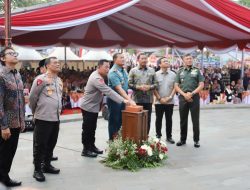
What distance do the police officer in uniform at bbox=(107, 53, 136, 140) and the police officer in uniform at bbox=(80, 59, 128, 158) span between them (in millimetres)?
148

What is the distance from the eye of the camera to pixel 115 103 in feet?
17.4

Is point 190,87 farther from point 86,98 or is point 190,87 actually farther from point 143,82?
point 86,98

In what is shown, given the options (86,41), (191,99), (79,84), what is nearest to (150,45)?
(86,41)

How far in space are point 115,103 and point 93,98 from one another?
380mm

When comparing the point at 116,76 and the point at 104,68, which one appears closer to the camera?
the point at 104,68

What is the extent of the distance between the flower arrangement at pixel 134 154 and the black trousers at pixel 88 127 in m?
0.42

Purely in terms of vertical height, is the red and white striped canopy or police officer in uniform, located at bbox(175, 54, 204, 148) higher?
the red and white striped canopy

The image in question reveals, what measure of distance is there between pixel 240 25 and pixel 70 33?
23.8 ft

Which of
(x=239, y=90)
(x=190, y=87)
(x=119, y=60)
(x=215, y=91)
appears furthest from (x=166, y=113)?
(x=239, y=90)

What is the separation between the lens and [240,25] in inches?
320

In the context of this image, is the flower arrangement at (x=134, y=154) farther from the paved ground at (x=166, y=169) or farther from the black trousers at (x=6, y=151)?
the black trousers at (x=6, y=151)

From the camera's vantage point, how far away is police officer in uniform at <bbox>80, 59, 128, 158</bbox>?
16.0 ft

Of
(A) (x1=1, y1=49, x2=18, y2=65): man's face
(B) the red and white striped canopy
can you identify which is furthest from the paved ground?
(B) the red and white striped canopy

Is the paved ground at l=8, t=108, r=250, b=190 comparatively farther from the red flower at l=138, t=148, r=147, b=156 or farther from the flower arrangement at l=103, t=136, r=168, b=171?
the red flower at l=138, t=148, r=147, b=156
